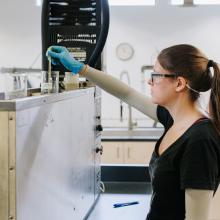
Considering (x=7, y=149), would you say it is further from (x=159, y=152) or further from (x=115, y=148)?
(x=115, y=148)

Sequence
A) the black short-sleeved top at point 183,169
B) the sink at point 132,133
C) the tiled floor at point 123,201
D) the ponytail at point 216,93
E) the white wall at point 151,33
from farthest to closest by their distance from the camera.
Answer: the white wall at point 151,33 → the sink at point 132,133 → the tiled floor at point 123,201 → the ponytail at point 216,93 → the black short-sleeved top at point 183,169

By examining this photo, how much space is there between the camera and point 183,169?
3.75ft

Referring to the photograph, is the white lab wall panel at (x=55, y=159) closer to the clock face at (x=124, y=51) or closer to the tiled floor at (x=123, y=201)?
the tiled floor at (x=123, y=201)

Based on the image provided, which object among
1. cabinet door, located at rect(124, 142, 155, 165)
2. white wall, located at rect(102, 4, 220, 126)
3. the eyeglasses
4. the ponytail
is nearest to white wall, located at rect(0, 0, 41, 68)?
white wall, located at rect(102, 4, 220, 126)

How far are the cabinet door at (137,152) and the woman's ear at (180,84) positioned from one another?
8.97 ft

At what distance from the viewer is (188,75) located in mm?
1249

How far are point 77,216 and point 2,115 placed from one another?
2.46ft

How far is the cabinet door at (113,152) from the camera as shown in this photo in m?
3.97

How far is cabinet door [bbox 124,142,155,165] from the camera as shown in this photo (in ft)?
13.0

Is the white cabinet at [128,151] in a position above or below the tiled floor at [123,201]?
below

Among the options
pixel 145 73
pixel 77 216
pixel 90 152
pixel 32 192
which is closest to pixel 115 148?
pixel 145 73

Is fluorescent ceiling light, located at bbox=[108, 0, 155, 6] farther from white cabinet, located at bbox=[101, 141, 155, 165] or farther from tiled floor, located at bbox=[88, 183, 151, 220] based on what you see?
tiled floor, located at bbox=[88, 183, 151, 220]

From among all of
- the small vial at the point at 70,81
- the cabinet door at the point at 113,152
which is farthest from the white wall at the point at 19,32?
the small vial at the point at 70,81

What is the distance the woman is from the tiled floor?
1.46 feet
